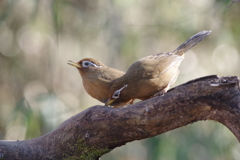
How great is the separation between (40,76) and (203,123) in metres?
4.31

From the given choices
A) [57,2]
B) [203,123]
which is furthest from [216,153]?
[57,2]

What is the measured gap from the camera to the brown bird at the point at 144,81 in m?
4.20

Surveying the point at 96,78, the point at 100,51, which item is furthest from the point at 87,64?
the point at 100,51

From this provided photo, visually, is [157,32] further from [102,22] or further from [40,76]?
[40,76]

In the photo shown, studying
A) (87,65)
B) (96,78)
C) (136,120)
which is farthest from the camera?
(87,65)

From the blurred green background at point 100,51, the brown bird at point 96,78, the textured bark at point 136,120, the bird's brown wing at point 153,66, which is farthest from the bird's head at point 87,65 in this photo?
the blurred green background at point 100,51

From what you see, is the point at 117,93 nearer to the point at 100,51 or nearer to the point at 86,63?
the point at 86,63

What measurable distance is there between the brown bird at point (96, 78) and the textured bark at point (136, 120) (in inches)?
29.8

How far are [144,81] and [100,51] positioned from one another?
5.68 m

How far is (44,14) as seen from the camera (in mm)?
8625

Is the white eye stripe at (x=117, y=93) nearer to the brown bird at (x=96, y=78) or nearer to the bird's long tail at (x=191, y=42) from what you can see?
the brown bird at (x=96, y=78)

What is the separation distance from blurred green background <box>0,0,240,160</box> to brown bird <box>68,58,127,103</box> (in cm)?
328

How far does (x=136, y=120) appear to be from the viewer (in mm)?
3605

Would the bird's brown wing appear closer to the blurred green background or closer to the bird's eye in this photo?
the bird's eye
